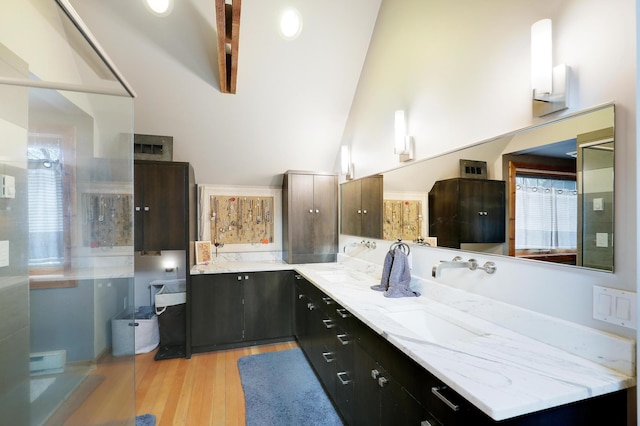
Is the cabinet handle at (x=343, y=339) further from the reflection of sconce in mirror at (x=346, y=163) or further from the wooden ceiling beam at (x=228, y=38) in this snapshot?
the wooden ceiling beam at (x=228, y=38)

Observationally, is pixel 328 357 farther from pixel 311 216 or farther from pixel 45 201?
pixel 45 201

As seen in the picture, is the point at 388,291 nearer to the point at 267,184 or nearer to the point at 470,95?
the point at 470,95

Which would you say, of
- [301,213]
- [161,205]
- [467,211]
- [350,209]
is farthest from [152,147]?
[467,211]

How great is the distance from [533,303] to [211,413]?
7.33ft

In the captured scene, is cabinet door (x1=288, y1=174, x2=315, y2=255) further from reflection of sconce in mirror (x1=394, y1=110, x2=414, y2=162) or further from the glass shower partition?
the glass shower partition

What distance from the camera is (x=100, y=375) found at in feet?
7.30

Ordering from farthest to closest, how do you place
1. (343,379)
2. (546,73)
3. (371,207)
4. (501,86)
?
(371,207) < (343,379) < (501,86) < (546,73)

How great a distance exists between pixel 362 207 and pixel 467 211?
1.38 m

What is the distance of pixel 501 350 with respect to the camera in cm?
121

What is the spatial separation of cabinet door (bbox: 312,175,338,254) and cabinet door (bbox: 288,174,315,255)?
58 millimetres

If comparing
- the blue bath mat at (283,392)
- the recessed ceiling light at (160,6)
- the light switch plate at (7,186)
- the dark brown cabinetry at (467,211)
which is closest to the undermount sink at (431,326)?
the dark brown cabinetry at (467,211)

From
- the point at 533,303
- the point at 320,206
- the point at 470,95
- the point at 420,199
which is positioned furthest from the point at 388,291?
the point at 320,206

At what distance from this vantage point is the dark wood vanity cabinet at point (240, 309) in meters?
3.16

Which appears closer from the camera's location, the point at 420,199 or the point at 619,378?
the point at 619,378
